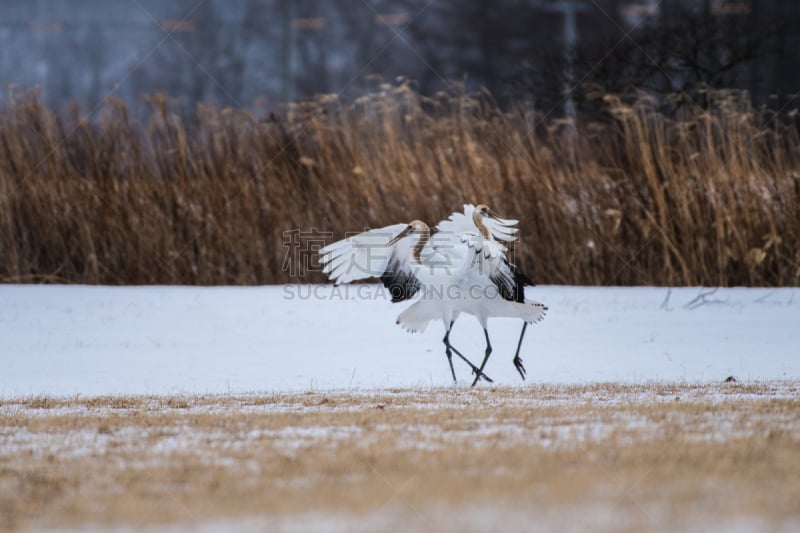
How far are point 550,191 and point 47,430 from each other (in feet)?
21.3

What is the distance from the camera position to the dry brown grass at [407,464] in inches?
126

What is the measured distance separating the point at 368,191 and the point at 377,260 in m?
3.46

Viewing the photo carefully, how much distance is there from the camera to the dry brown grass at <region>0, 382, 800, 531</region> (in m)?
3.20

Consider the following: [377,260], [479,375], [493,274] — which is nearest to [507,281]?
[493,274]

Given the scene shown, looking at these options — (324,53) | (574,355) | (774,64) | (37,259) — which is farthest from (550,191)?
(324,53)

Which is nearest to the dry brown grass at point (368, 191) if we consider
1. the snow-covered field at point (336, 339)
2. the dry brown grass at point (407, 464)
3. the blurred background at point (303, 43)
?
the snow-covered field at point (336, 339)

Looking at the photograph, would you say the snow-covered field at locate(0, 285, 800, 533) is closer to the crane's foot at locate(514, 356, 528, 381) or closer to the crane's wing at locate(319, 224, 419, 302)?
the crane's foot at locate(514, 356, 528, 381)

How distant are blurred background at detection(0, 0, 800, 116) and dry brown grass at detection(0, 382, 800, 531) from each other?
1544 cm

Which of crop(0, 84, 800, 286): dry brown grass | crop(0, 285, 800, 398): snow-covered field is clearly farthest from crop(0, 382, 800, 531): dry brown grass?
crop(0, 84, 800, 286): dry brown grass

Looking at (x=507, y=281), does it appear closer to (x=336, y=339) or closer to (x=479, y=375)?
(x=479, y=375)

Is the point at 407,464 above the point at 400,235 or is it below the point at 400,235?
below

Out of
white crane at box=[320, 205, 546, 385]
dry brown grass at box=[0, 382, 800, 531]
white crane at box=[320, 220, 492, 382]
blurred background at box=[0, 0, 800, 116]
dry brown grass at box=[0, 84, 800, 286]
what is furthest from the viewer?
blurred background at box=[0, 0, 800, 116]

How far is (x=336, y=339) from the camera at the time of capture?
28.2 ft

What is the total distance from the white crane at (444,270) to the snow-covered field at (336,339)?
1.56 ft
